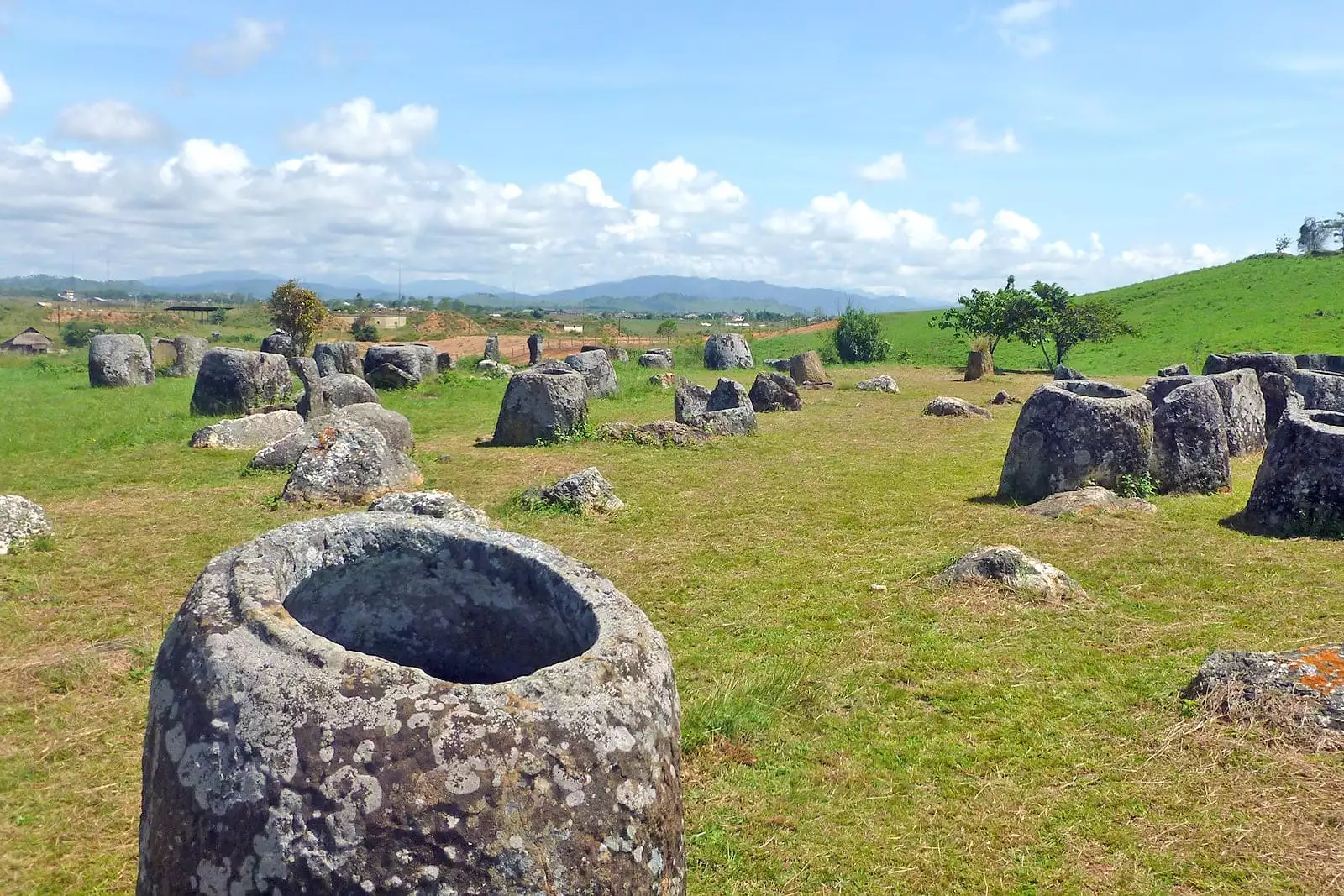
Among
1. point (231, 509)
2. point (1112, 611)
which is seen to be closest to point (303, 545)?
point (1112, 611)

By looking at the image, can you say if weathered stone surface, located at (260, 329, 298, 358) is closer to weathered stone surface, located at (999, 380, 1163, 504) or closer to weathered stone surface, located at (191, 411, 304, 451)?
weathered stone surface, located at (191, 411, 304, 451)

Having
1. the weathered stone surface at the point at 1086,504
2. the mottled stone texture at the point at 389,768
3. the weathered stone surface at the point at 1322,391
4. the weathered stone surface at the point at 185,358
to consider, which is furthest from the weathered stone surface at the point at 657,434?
the weathered stone surface at the point at 185,358

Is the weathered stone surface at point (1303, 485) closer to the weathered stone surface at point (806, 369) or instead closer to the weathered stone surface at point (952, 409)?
the weathered stone surface at point (952, 409)

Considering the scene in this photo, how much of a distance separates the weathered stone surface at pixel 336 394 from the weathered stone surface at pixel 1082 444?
526 inches

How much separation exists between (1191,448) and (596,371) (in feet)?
55.7

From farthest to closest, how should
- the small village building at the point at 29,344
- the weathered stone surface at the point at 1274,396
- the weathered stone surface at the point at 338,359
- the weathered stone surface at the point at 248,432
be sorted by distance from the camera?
1. the small village building at the point at 29,344
2. the weathered stone surface at the point at 338,359
3. the weathered stone surface at the point at 1274,396
4. the weathered stone surface at the point at 248,432

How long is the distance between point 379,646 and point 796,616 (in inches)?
169

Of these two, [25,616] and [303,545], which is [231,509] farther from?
[303,545]

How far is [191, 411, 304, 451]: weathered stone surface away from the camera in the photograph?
16438 millimetres

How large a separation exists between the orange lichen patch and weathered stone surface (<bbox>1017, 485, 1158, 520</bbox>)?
5247mm

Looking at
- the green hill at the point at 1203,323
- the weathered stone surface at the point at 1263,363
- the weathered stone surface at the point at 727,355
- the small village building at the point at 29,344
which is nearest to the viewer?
the weathered stone surface at the point at 1263,363

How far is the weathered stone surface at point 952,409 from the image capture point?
22719 millimetres

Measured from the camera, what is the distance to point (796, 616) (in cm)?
788

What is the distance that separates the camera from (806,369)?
32.0 meters
